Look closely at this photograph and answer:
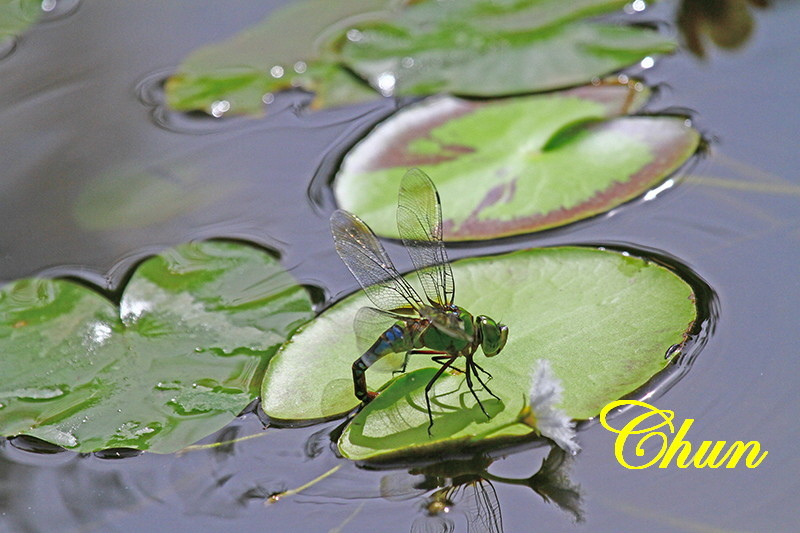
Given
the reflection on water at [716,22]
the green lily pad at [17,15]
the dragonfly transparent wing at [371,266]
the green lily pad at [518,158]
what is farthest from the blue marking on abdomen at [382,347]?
the green lily pad at [17,15]

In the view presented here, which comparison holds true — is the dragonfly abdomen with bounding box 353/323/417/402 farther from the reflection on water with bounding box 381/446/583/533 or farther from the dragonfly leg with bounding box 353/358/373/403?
the reflection on water with bounding box 381/446/583/533

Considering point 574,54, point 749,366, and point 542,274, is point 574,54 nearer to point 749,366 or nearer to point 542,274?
point 542,274

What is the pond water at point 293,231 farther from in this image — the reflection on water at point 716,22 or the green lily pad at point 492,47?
the green lily pad at point 492,47

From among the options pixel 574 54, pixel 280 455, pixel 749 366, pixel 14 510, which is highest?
pixel 574 54

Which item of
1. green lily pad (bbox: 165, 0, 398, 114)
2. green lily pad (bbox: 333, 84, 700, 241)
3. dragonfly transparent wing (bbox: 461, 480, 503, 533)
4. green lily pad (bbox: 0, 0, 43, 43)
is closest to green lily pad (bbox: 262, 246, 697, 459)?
dragonfly transparent wing (bbox: 461, 480, 503, 533)

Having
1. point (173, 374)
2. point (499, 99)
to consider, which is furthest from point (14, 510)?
point (499, 99)

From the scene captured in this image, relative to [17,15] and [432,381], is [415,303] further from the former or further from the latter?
[17,15]

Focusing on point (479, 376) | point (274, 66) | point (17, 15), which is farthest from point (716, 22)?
point (17, 15)
